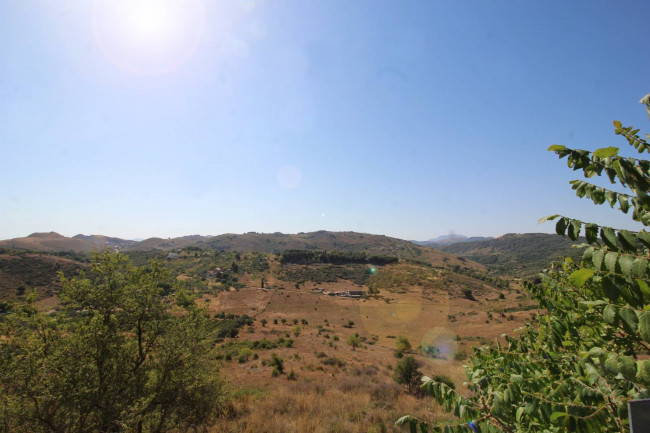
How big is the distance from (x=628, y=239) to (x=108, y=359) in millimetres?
10630

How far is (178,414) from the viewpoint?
8.88 m

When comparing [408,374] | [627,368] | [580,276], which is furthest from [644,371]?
[408,374]

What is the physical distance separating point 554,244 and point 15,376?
782 feet

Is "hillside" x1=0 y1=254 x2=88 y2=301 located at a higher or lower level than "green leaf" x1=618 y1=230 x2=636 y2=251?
lower

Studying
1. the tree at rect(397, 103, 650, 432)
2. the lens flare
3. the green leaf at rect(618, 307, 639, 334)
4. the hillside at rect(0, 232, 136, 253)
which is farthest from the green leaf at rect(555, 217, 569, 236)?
the hillside at rect(0, 232, 136, 253)

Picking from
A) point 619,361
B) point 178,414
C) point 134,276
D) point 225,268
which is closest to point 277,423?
point 178,414

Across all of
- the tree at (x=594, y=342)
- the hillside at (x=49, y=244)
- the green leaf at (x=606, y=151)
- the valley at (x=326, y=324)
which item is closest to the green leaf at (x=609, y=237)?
the tree at (x=594, y=342)

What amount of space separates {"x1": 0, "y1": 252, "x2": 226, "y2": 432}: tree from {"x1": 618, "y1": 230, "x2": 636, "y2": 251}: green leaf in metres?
9.80

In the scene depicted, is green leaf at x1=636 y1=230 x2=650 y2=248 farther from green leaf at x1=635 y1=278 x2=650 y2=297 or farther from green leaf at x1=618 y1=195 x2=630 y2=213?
green leaf at x1=618 y1=195 x2=630 y2=213

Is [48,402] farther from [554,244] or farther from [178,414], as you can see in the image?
[554,244]

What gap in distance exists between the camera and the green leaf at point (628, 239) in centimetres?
176

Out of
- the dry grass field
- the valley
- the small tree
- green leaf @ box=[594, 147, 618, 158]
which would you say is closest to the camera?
green leaf @ box=[594, 147, 618, 158]

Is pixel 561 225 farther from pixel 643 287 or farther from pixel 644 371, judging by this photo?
pixel 644 371

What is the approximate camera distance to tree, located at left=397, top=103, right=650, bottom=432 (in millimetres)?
1584
